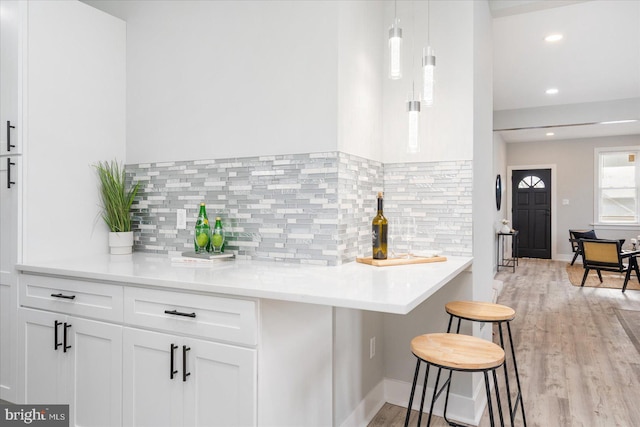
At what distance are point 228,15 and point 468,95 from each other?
1419 mm

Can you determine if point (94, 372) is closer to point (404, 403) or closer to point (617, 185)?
point (404, 403)

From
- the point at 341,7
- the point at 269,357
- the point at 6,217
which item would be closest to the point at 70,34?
the point at 6,217

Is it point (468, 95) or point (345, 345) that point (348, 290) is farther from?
point (468, 95)

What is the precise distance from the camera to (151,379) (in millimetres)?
1663

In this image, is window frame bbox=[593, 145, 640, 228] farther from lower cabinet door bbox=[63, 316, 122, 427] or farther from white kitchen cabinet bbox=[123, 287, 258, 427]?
lower cabinet door bbox=[63, 316, 122, 427]

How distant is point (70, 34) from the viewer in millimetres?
2336

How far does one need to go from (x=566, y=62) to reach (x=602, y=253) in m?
3.02

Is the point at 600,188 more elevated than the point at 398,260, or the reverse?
the point at 600,188

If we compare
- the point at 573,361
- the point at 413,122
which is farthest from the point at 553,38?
the point at 573,361

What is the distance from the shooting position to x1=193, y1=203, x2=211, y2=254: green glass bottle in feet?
7.14

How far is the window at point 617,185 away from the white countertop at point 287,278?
27.7 ft

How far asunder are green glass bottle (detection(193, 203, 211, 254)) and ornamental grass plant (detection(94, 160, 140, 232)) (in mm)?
631

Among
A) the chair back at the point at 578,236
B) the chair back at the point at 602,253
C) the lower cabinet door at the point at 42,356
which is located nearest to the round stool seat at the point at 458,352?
the lower cabinet door at the point at 42,356

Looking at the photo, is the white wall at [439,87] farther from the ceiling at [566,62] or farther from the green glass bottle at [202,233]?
the green glass bottle at [202,233]
